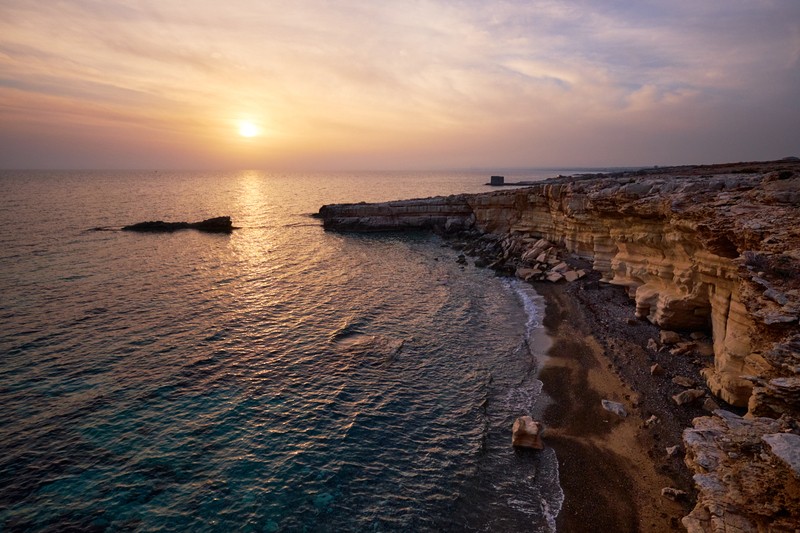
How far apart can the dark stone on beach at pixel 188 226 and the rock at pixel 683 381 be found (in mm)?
70890

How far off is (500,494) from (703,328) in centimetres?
1630

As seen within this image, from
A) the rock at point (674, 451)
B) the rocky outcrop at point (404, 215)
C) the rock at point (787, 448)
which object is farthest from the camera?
the rocky outcrop at point (404, 215)

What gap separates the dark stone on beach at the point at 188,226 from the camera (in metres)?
66.6

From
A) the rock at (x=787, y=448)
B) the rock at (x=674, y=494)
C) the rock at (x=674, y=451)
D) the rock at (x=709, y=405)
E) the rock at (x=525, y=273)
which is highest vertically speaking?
the rock at (x=787, y=448)

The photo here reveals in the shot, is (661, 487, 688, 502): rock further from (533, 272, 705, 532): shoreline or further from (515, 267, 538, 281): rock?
(515, 267, 538, 281): rock

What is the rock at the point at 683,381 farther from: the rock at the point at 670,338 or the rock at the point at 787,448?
the rock at the point at 787,448

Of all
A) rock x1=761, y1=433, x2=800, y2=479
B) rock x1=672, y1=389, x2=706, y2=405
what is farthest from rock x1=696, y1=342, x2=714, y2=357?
rock x1=761, y1=433, x2=800, y2=479

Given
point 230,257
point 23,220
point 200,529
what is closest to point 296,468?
point 200,529

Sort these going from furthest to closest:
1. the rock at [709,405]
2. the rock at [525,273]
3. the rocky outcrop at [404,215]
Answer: the rocky outcrop at [404,215]
the rock at [525,273]
the rock at [709,405]

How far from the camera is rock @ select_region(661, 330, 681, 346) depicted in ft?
68.8

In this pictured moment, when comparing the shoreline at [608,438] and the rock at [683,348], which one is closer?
the shoreline at [608,438]

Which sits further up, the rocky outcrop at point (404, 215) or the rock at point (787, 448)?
the rocky outcrop at point (404, 215)

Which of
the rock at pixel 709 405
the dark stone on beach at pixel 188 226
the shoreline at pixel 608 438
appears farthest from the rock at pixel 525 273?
the dark stone on beach at pixel 188 226

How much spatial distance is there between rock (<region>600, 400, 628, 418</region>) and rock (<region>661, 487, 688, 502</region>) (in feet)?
14.2
